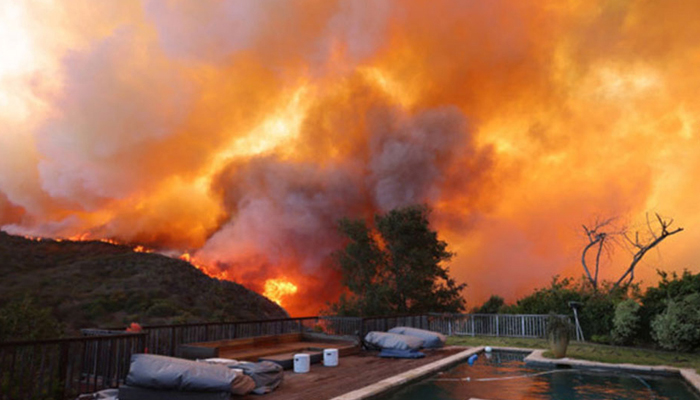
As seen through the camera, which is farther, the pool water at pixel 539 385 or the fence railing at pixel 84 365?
the pool water at pixel 539 385

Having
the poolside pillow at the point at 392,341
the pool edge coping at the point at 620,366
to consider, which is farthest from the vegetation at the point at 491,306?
the poolside pillow at the point at 392,341

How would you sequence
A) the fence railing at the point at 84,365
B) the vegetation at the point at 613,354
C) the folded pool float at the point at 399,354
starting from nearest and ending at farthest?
the fence railing at the point at 84,365, the folded pool float at the point at 399,354, the vegetation at the point at 613,354

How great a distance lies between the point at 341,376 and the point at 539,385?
13.0 feet

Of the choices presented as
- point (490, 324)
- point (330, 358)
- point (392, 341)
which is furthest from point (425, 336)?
point (490, 324)

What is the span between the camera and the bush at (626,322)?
1648cm

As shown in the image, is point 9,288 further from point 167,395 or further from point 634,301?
point 634,301

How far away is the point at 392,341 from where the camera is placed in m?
12.6

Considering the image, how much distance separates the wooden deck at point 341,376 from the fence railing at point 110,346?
2.07 m

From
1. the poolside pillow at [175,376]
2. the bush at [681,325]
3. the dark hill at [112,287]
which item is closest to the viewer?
the poolside pillow at [175,376]

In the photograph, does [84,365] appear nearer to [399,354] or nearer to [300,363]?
[300,363]

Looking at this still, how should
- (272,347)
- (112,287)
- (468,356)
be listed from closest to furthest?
(272,347)
(468,356)
(112,287)

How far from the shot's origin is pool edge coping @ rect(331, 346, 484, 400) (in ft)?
24.0

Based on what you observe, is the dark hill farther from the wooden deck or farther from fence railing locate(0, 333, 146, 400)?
fence railing locate(0, 333, 146, 400)

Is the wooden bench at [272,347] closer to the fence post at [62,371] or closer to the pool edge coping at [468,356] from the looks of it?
the pool edge coping at [468,356]
